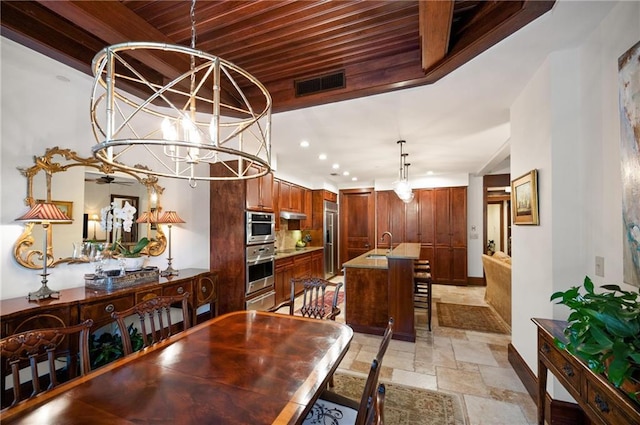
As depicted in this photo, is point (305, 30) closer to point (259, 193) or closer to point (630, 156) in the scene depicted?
point (630, 156)

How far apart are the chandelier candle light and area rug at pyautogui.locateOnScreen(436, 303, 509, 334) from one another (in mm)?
3561

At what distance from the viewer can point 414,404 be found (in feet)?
7.02

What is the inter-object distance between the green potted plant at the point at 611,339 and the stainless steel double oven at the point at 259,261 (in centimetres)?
321

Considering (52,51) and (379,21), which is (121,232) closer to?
(52,51)

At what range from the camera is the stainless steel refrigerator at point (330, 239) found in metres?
6.84

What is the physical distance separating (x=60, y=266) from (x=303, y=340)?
2.36m

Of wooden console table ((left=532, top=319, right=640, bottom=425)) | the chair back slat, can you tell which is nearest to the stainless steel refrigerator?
wooden console table ((left=532, top=319, right=640, bottom=425))

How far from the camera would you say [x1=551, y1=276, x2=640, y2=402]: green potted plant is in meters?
0.88

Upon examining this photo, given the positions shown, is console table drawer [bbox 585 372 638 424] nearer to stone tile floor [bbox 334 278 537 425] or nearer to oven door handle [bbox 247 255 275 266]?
stone tile floor [bbox 334 278 537 425]

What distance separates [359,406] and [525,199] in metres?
2.31

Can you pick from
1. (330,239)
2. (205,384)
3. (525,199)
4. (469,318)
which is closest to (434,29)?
(525,199)

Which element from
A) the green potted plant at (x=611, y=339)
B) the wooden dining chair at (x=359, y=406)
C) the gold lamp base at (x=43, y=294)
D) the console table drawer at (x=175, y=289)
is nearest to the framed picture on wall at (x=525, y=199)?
the green potted plant at (x=611, y=339)

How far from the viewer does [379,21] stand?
184 cm

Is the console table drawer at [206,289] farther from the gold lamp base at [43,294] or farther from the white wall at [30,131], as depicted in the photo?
the gold lamp base at [43,294]
